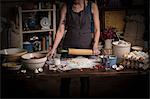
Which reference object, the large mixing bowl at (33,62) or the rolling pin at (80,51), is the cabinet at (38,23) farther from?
the large mixing bowl at (33,62)

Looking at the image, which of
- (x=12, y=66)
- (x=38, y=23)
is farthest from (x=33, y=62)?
(x=38, y=23)

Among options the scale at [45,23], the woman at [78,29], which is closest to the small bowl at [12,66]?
the woman at [78,29]

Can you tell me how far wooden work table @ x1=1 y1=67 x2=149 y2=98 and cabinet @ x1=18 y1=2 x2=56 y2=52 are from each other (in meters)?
0.54

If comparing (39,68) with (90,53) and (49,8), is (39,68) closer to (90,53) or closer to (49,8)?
(90,53)

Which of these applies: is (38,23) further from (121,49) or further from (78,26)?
(121,49)

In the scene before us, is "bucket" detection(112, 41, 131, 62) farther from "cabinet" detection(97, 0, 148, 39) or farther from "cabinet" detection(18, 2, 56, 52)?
"cabinet" detection(18, 2, 56, 52)

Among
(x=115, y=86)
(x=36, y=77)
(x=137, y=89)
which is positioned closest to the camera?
(x=36, y=77)

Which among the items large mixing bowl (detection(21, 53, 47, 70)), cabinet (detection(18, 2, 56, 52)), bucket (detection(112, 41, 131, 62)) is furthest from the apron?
cabinet (detection(18, 2, 56, 52))

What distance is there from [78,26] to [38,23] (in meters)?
0.95

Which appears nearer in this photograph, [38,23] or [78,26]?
[78,26]

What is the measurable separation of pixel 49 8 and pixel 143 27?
115cm

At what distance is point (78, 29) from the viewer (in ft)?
9.95

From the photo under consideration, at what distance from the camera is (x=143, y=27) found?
3.82 meters

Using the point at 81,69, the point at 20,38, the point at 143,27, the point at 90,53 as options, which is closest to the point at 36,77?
the point at 81,69
